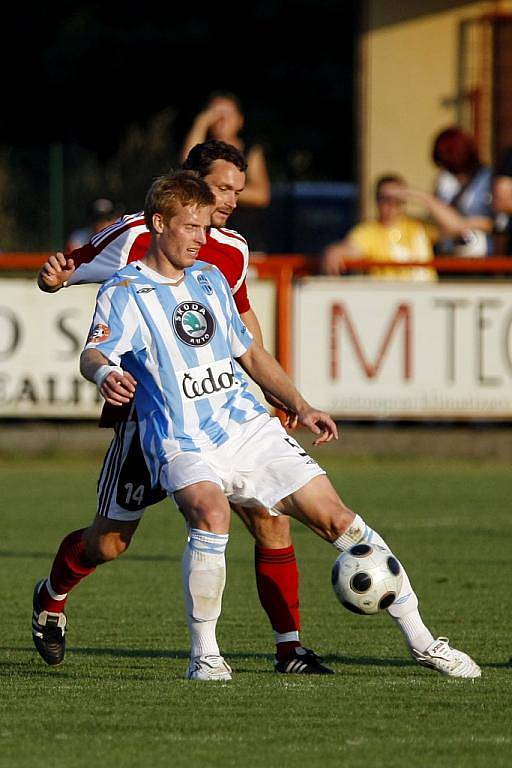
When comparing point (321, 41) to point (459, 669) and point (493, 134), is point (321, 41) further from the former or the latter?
point (459, 669)

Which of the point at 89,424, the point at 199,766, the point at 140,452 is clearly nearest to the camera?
the point at 199,766

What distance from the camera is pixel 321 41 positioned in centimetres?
3356

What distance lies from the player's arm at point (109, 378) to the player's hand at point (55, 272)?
29.9 inches

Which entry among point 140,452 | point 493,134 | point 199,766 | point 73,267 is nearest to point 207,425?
point 140,452

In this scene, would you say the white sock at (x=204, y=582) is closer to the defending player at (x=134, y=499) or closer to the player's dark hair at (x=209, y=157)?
the defending player at (x=134, y=499)

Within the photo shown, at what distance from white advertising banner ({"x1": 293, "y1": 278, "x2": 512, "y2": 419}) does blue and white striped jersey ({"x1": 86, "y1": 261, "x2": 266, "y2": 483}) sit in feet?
26.6

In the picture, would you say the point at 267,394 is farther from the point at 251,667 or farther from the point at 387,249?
the point at 387,249

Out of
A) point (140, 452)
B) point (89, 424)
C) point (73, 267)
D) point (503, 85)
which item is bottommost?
point (89, 424)

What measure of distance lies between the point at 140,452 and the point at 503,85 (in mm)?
12726

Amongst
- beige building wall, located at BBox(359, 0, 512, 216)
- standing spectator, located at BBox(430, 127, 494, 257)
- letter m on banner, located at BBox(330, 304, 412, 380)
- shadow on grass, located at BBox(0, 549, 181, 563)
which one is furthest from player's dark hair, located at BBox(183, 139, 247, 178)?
beige building wall, located at BBox(359, 0, 512, 216)

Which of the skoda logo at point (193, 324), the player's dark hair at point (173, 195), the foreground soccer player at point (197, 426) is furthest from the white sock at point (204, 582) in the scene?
the player's dark hair at point (173, 195)

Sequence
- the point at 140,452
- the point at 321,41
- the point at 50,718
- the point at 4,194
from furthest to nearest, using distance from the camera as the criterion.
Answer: the point at 321,41
the point at 4,194
the point at 140,452
the point at 50,718

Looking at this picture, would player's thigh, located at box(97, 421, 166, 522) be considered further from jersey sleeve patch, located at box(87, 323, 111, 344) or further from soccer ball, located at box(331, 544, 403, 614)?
soccer ball, located at box(331, 544, 403, 614)

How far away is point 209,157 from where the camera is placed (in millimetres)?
7082
